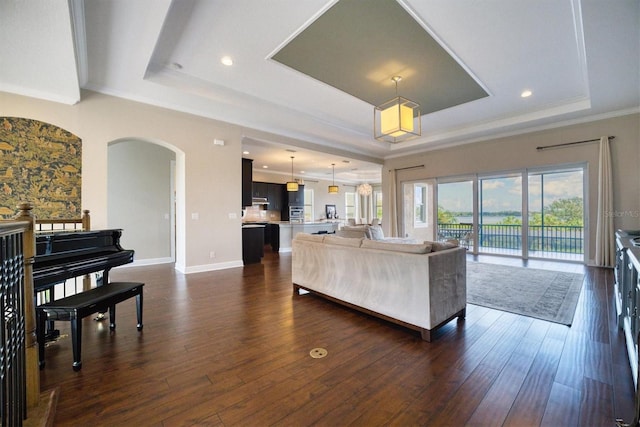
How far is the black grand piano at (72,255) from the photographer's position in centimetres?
206

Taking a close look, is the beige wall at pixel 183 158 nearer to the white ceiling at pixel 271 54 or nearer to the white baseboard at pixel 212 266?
the white baseboard at pixel 212 266

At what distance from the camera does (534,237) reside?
241 inches

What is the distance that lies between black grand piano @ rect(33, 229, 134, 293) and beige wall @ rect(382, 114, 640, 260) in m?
7.34

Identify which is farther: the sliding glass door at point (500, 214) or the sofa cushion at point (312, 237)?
the sliding glass door at point (500, 214)

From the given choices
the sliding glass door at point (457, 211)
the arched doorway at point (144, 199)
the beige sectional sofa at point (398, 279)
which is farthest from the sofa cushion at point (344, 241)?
the sliding glass door at point (457, 211)

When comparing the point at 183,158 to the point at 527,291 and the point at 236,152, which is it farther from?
the point at 527,291

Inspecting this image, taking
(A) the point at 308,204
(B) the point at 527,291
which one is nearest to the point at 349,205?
(A) the point at 308,204

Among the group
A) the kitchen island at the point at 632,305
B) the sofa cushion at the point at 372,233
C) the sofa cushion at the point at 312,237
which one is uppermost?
the sofa cushion at the point at 312,237

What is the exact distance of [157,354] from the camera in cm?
214

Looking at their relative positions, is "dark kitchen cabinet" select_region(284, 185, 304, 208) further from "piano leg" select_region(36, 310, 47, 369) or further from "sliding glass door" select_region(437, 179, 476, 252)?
"piano leg" select_region(36, 310, 47, 369)

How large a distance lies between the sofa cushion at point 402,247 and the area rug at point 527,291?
1365mm

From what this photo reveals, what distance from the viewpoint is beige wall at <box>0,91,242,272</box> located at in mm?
3832

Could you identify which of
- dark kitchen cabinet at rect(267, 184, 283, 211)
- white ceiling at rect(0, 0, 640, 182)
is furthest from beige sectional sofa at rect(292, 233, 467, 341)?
dark kitchen cabinet at rect(267, 184, 283, 211)

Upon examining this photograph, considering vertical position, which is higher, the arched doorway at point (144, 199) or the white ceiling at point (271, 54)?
the white ceiling at point (271, 54)
